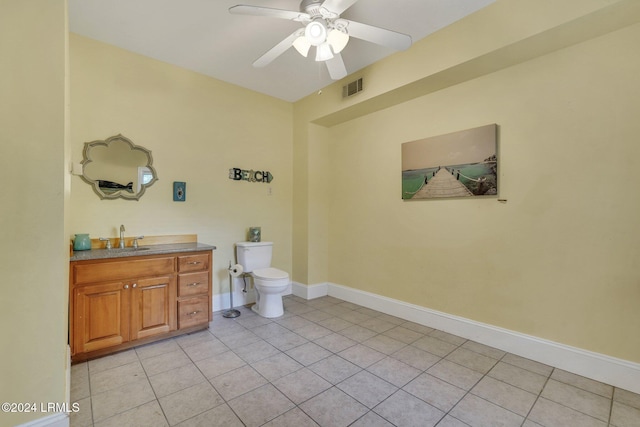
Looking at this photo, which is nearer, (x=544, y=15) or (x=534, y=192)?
(x=544, y=15)

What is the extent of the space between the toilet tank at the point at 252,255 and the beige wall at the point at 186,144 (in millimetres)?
196

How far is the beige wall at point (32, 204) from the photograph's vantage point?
134 cm

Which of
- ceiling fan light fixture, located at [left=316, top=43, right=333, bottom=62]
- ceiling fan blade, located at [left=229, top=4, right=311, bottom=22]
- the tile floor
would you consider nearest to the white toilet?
the tile floor

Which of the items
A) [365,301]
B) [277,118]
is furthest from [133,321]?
[277,118]

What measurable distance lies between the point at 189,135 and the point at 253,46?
123cm

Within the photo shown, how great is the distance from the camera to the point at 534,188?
7.38ft

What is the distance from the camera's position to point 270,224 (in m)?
3.90

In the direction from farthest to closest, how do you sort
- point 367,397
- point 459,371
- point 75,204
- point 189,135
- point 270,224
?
1. point 270,224
2. point 189,135
3. point 75,204
4. point 459,371
5. point 367,397

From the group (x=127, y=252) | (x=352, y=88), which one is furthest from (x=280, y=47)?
(x=127, y=252)

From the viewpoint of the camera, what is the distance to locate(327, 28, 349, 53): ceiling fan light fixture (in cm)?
196

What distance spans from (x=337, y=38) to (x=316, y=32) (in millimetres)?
205

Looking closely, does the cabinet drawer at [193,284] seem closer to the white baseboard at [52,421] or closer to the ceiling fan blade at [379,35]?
the white baseboard at [52,421]

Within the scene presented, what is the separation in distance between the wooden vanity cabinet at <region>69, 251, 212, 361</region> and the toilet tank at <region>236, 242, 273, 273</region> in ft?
1.84

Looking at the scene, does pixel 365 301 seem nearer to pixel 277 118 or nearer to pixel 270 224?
pixel 270 224
